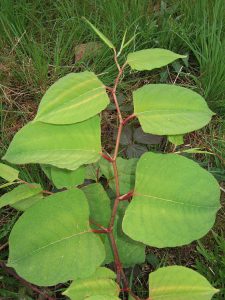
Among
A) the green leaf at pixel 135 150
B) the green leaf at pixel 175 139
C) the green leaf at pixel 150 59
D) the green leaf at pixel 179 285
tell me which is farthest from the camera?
the green leaf at pixel 135 150

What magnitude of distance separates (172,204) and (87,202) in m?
0.15

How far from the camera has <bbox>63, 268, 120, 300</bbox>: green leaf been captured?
32.4 inches

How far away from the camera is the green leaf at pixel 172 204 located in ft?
2.55

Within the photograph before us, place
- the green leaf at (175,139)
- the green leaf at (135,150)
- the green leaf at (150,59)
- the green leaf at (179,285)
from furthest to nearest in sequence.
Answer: the green leaf at (135,150)
the green leaf at (175,139)
the green leaf at (150,59)
the green leaf at (179,285)

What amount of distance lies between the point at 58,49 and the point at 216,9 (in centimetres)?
56

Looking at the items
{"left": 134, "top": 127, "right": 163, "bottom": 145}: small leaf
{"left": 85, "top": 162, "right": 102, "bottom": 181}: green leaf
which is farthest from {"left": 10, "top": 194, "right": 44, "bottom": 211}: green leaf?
{"left": 134, "top": 127, "right": 163, "bottom": 145}: small leaf

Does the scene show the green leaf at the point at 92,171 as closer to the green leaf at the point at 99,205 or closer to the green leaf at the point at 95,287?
the green leaf at the point at 99,205

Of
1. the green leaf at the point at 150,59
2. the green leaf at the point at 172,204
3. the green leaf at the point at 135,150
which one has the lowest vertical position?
the green leaf at the point at 135,150

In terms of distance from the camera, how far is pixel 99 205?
956mm

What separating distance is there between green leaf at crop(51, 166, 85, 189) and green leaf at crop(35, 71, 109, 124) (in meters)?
0.16

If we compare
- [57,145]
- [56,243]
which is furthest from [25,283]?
[57,145]

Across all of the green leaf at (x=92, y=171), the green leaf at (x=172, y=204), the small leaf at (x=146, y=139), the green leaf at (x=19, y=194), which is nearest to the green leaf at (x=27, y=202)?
the green leaf at (x=19, y=194)

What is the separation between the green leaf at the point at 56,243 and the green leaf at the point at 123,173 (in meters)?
0.18

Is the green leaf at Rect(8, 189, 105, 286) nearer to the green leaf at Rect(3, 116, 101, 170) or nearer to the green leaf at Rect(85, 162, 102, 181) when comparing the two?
the green leaf at Rect(3, 116, 101, 170)
